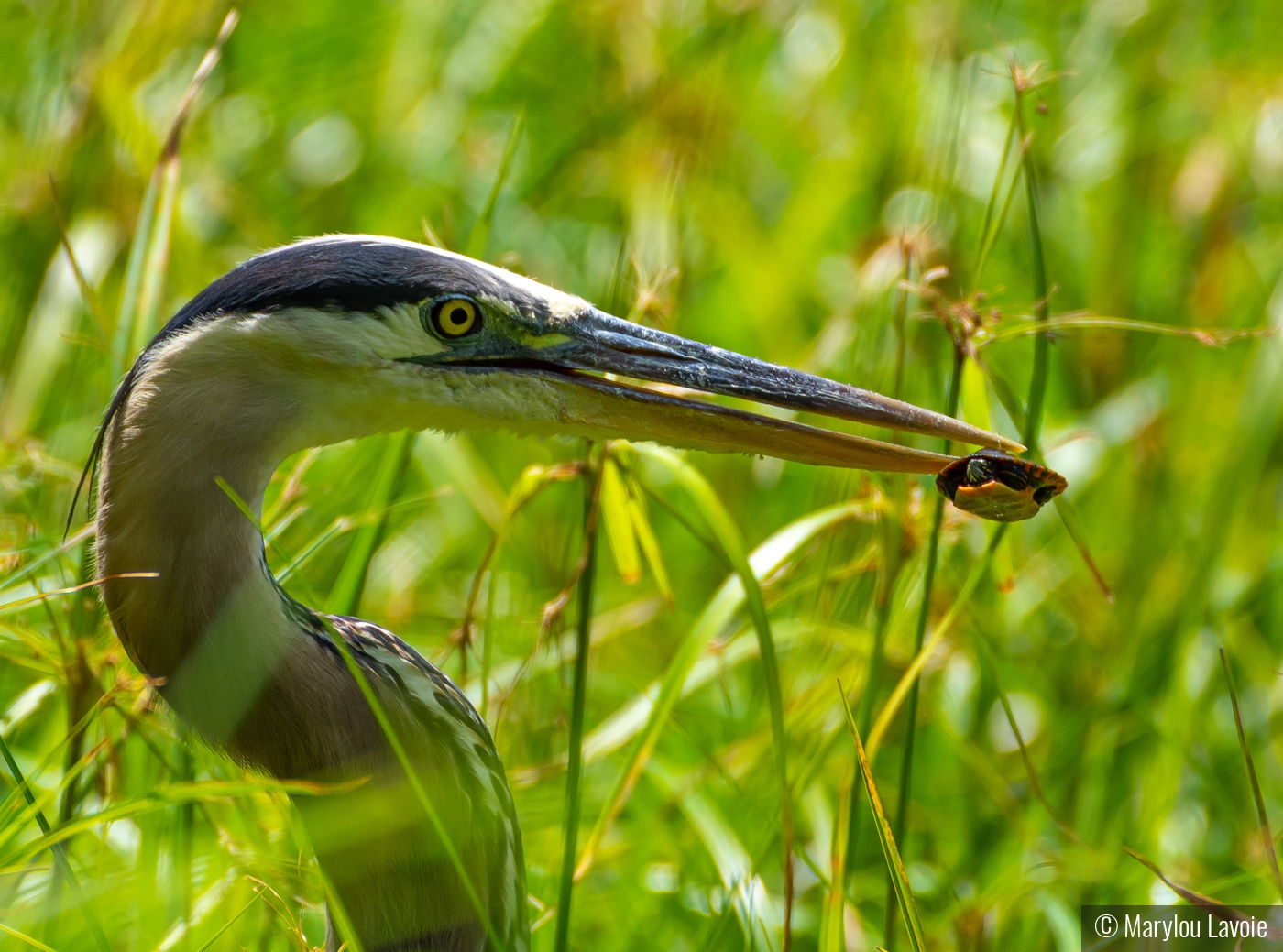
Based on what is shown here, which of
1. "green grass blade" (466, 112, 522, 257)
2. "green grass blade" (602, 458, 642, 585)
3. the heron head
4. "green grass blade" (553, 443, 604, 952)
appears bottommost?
"green grass blade" (553, 443, 604, 952)

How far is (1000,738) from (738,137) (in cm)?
210

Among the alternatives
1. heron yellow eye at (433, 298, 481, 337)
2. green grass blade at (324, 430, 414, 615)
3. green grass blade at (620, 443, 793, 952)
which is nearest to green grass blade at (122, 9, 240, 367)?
green grass blade at (324, 430, 414, 615)

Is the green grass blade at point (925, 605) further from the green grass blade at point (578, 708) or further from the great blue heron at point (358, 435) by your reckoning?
the green grass blade at point (578, 708)

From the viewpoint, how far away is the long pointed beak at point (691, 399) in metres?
1.26

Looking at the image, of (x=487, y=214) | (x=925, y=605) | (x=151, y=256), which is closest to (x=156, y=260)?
(x=151, y=256)

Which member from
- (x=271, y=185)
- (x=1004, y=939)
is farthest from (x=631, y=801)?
(x=271, y=185)

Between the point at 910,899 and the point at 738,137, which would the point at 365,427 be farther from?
the point at 738,137

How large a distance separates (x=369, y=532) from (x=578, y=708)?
457 millimetres

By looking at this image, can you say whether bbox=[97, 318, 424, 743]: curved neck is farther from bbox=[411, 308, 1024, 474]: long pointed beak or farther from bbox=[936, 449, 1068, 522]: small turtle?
bbox=[936, 449, 1068, 522]: small turtle

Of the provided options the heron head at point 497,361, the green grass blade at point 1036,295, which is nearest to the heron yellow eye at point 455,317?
the heron head at point 497,361

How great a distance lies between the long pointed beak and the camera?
1.26 m

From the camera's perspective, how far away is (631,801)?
7.24 feet

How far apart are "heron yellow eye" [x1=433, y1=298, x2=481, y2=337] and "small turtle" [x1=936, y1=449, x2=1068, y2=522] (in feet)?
1.73

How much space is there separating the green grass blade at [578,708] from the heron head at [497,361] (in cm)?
21
